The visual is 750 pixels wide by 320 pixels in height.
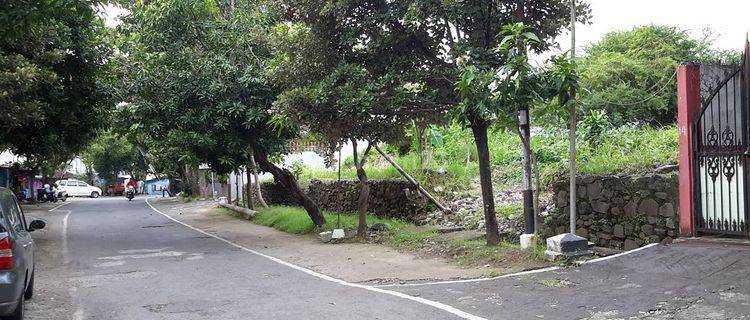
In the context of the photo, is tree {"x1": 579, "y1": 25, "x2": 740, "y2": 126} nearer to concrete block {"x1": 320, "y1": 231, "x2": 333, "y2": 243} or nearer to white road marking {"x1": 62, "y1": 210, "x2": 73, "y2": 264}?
concrete block {"x1": 320, "y1": 231, "x2": 333, "y2": 243}

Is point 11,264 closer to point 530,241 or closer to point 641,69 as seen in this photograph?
point 530,241

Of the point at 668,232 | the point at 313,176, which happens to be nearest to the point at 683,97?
the point at 668,232

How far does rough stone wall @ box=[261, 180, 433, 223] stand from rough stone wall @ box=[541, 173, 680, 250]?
5.77 metres

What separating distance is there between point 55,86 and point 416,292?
35.4 ft

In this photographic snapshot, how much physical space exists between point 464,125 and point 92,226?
15597 mm

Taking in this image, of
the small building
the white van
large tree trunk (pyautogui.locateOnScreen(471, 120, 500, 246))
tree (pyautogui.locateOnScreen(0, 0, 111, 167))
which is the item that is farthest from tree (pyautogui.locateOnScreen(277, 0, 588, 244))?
the small building

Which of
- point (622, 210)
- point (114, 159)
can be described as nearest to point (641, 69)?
point (622, 210)

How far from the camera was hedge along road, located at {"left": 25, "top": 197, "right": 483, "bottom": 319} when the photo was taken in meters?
7.22

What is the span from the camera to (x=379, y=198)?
18672mm

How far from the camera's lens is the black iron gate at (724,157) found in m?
8.56

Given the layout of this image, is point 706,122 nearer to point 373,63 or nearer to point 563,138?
point 373,63

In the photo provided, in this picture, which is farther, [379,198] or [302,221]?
[379,198]

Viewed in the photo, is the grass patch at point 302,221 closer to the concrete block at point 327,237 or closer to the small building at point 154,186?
the concrete block at point 327,237

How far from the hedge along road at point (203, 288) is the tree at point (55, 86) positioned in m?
2.98
